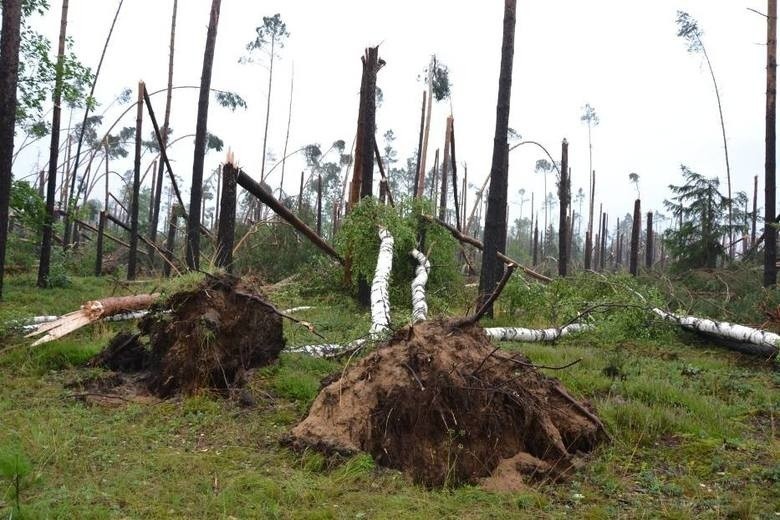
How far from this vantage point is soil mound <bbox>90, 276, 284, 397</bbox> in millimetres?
5816

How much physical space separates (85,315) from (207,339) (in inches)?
95.7

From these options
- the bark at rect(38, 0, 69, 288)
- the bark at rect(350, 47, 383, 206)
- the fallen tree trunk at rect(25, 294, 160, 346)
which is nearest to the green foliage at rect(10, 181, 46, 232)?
the bark at rect(38, 0, 69, 288)

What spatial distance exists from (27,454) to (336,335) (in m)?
4.64

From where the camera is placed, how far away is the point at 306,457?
4.12 metres

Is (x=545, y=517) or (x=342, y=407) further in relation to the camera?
(x=342, y=407)

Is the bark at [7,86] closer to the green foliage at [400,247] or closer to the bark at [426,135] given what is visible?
the green foliage at [400,247]

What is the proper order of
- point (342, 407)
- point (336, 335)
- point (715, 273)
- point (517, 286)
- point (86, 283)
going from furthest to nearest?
point (86, 283), point (715, 273), point (517, 286), point (336, 335), point (342, 407)

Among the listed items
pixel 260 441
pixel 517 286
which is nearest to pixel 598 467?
pixel 260 441

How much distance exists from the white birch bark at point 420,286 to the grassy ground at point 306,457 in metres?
1.80

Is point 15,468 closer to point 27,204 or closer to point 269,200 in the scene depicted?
point 269,200

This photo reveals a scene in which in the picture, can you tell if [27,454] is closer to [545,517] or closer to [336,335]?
Answer: [545,517]

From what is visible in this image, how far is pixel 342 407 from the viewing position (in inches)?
175

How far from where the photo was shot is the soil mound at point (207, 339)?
19.1ft

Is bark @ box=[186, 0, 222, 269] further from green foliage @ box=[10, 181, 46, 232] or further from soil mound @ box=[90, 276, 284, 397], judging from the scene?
soil mound @ box=[90, 276, 284, 397]
